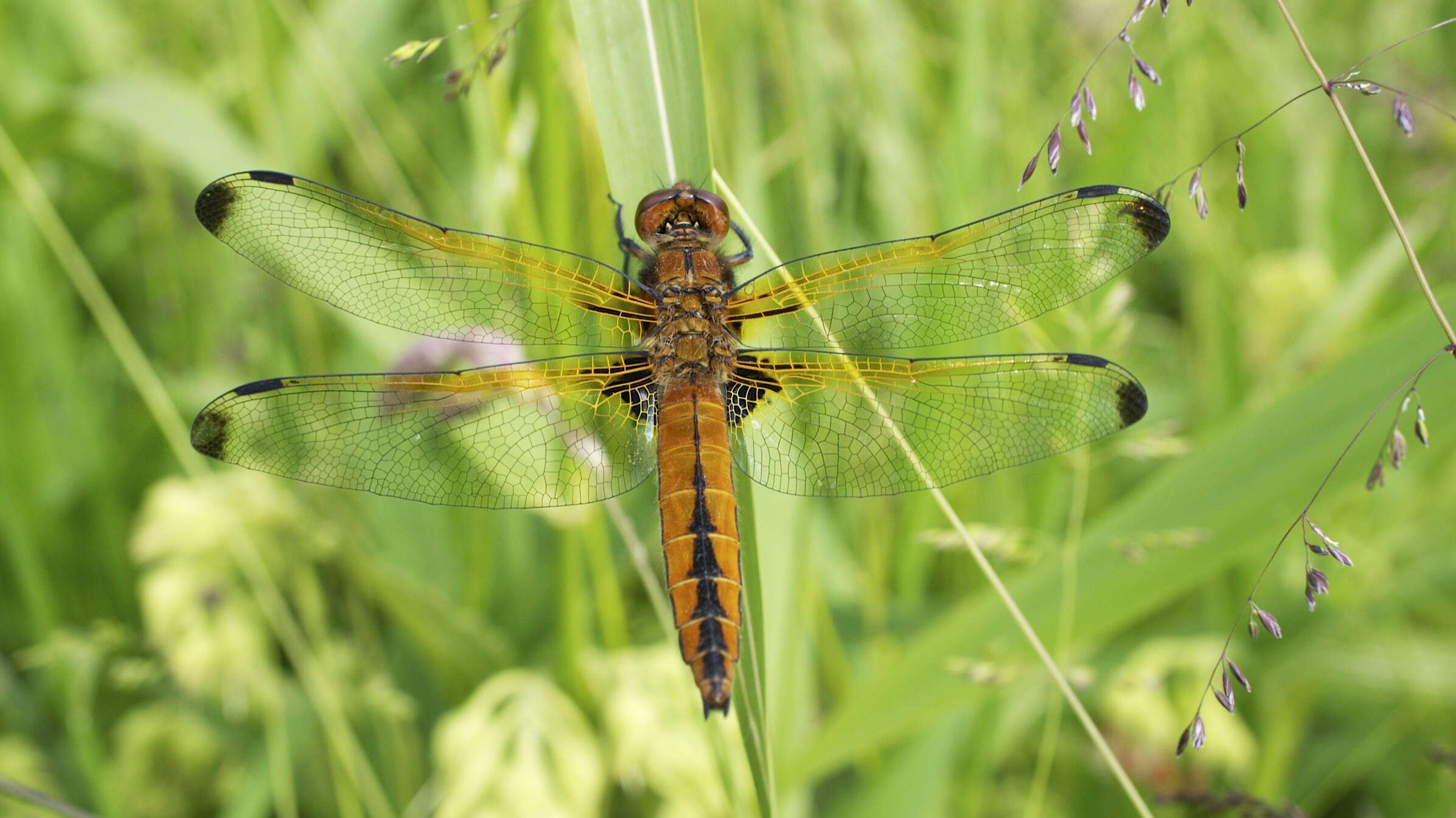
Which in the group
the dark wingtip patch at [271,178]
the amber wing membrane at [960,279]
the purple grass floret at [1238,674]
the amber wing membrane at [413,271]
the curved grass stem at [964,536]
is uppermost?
the dark wingtip patch at [271,178]

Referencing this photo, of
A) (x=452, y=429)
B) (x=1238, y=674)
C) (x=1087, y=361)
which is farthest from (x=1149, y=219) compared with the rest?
(x=452, y=429)

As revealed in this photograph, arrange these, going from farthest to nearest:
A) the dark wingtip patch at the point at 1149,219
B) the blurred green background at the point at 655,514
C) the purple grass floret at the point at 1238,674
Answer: the blurred green background at the point at 655,514, the dark wingtip patch at the point at 1149,219, the purple grass floret at the point at 1238,674

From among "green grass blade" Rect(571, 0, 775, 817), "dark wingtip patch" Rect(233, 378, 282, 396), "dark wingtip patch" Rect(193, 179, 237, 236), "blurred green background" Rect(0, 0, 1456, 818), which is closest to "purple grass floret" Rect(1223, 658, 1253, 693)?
"blurred green background" Rect(0, 0, 1456, 818)

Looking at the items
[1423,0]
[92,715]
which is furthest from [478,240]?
[1423,0]

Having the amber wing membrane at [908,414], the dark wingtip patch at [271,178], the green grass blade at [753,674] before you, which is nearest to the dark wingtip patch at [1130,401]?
the amber wing membrane at [908,414]

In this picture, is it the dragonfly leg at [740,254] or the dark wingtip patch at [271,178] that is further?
the dragonfly leg at [740,254]

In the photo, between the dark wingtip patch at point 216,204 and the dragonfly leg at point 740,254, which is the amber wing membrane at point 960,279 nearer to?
the dragonfly leg at point 740,254

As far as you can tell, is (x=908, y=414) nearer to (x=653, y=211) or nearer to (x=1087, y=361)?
(x=1087, y=361)
